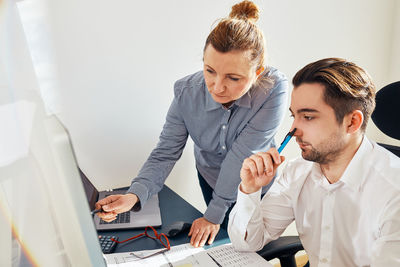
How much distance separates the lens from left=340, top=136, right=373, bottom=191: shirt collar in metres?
1.03

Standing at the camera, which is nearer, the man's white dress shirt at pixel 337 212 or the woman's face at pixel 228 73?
the man's white dress shirt at pixel 337 212

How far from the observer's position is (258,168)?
1.09 meters

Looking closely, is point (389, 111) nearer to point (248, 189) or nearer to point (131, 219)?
point (248, 189)

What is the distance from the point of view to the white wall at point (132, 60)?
1.51 metres

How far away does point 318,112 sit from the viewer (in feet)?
3.45

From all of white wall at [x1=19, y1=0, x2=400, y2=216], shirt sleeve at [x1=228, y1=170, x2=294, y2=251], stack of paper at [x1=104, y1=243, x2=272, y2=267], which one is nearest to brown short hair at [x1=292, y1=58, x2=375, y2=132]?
shirt sleeve at [x1=228, y1=170, x2=294, y2=251]

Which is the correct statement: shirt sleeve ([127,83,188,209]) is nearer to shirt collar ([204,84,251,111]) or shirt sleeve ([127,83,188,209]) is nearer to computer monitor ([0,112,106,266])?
shirt collar ([204,84,251,111])

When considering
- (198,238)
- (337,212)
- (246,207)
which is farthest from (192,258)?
(337,212)

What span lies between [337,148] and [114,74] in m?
0.99

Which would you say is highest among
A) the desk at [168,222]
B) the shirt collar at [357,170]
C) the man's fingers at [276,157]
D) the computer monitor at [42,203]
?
the computer monitor at [42,203]

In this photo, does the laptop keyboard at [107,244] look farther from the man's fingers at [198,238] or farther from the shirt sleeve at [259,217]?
the shirt sleeve at [259,217]

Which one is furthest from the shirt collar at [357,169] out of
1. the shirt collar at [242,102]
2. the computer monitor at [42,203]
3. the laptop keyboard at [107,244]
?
the computer monitor at [42,203]

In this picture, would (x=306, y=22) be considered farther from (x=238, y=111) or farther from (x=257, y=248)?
(x=257, y=248)

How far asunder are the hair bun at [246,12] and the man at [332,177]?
1.12 ft
